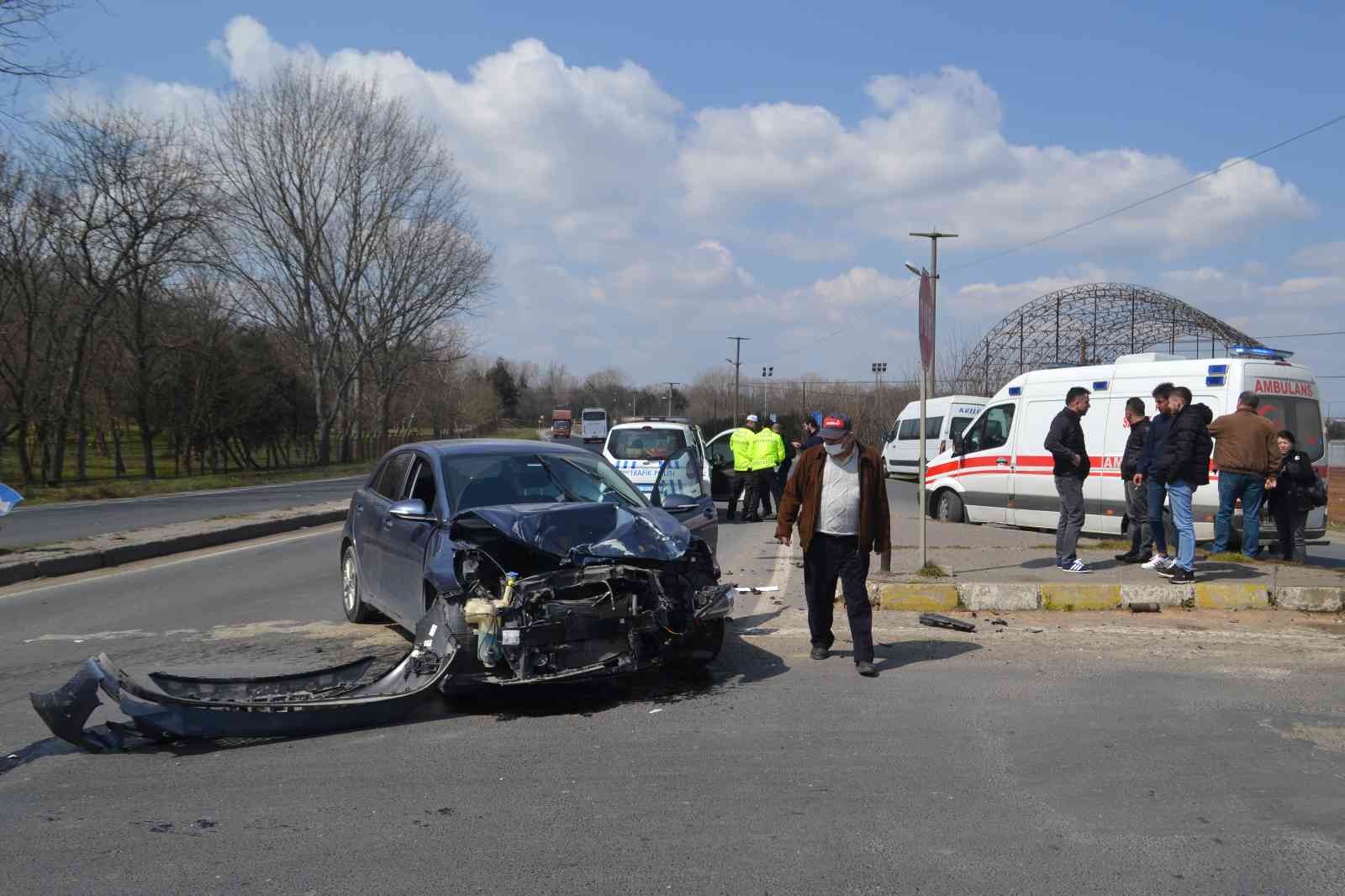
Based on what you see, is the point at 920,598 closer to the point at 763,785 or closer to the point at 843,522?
the point at 843,522

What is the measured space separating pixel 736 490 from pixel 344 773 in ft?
44.6

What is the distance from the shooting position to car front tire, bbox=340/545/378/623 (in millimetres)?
8438

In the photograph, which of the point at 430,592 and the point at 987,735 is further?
the point at 430,592

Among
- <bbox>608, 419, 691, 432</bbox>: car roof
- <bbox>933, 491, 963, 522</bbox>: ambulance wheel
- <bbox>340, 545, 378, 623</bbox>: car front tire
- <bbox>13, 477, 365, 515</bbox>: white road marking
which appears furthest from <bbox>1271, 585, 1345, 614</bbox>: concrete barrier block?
<bbox>13, 477, 365, 515</bbox>: white road marking

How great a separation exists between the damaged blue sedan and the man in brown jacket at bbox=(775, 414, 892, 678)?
2.44 ft

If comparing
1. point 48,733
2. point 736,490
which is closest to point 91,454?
point 736,490

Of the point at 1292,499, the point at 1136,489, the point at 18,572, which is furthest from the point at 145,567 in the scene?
the point at 1292,499

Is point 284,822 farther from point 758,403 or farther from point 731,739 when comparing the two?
point 758,403

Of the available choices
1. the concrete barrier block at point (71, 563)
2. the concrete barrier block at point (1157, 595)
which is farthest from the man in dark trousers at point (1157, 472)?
the concrete barrier block at point (71, 563)

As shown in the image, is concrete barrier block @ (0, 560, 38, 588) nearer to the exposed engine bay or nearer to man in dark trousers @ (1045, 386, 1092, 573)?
the exposed engine bay

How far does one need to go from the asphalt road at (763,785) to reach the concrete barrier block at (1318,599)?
1065mm

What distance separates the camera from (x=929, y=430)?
101 feet

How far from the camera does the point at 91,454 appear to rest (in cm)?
5441

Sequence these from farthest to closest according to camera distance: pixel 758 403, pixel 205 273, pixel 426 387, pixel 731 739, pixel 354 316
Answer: pixel 758 403
pixel 426 387
pixel 354 316
pixel 205 273
pixel 731 739
